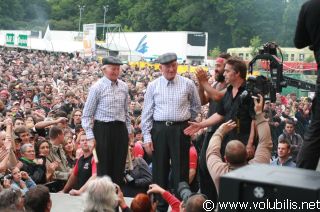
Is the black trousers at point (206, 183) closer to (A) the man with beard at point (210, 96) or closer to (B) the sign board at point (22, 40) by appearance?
(A) the man with beard at point (210, 96)

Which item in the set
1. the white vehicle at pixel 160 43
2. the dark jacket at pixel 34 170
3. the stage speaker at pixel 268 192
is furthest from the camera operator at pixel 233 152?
the white vehicle at pixel 160 43

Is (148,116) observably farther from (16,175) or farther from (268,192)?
(268,192)

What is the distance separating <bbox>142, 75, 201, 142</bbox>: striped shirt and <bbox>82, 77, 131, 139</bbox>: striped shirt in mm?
304

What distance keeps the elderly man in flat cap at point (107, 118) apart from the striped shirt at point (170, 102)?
30 cm

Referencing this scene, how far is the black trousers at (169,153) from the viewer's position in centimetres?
668

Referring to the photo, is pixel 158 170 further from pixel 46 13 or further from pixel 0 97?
pixel 46 13

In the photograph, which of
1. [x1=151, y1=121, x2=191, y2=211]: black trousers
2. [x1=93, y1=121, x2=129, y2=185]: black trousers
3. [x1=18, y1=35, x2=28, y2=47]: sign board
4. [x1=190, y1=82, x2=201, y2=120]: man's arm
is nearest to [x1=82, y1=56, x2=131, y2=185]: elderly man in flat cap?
[x1=93, y1=121, x2=129, y2=185]: black trousers

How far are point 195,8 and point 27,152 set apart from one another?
84744mm

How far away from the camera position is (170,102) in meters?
6.73

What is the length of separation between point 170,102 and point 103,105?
0.71 metres

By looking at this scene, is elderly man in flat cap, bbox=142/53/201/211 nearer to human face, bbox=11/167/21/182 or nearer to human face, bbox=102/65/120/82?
human face, bbox=102/65/120/82

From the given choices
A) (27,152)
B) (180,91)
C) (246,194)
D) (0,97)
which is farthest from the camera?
(0,97)

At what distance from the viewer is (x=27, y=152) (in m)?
8.03

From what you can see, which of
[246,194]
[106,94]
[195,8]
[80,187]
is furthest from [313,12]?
[195,8]
